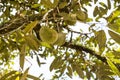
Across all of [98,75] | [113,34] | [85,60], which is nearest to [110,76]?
[98,75]

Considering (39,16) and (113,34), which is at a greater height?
(39,16)

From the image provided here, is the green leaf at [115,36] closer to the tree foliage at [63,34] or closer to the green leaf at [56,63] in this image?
the tree foliage at [63,34]

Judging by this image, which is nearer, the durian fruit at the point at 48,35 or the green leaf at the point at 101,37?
the durian fruit at the point at 48,35

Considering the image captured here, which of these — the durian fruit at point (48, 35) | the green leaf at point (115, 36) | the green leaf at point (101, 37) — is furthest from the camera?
the green leaf at point (101, 37)

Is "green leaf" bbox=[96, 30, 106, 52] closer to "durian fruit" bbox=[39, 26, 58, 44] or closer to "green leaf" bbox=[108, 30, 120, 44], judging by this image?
"green leaf" bbox=[108, 30, 120, 44]

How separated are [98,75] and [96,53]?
1.34 ft

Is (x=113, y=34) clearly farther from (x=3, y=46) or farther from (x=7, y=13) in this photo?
(x=7, y=13)

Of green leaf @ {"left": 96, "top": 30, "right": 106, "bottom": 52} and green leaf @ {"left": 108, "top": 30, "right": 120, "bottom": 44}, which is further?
green leaf @ {"left": 96, "top": 30, "right": 106, "bottom": 52}

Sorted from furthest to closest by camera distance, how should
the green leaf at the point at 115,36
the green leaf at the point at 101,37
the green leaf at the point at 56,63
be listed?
the green leaf at the point at 56,63 < the green leaf at the point at 101,37 < the green leaf at the point at 115,36

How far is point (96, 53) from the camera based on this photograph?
2434 mm

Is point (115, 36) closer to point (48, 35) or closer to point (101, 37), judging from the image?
point (101, 37)

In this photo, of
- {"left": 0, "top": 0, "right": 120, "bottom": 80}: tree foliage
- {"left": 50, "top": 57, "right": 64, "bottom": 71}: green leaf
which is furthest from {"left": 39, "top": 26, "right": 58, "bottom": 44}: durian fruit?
{"left": 50, "top": 57, "right": 64, "bottom": 71}: green leaf

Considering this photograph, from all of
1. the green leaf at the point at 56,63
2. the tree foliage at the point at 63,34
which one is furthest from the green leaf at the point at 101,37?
the green leaf at the point at 56,63

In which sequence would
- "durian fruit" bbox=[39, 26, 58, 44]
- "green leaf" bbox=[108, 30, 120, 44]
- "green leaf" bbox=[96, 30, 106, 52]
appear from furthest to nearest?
"green leaf" bbox=[96, 30, 106, 52], "green leaf" bbox=[108, 30, 120, 44], "durian fruit" bbox=[39, 26, 58, 44]
